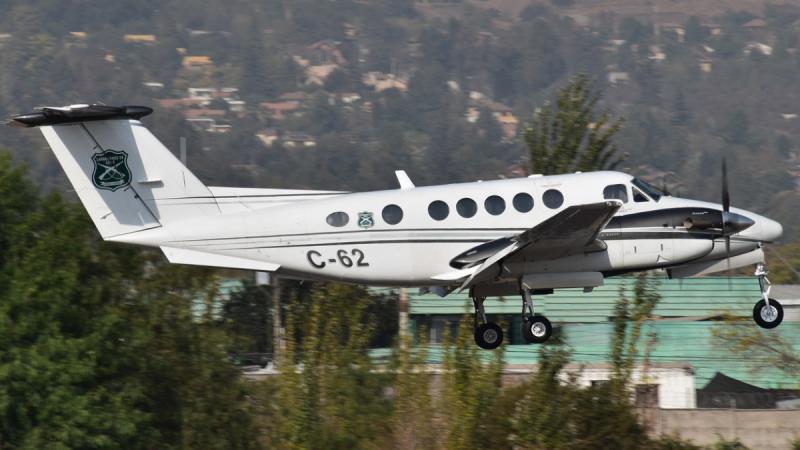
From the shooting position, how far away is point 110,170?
75.0 ft

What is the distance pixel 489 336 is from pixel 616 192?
11.9 feet

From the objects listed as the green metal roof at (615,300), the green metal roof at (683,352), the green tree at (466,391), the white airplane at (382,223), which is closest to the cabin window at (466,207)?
the white airplane at (382,223)

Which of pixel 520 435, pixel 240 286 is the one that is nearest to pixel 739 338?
pixel 520 435

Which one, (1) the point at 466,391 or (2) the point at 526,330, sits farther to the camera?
(1) the point at 466,391

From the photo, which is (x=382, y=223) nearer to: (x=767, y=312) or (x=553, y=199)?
(x=553, y=199)

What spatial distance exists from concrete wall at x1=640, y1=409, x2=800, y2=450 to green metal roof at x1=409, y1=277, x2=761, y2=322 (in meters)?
13.8

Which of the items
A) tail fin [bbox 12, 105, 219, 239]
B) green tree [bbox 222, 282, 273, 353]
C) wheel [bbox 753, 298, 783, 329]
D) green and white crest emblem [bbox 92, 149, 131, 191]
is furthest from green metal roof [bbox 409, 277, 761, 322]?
green and white crest emblem [bbox 92, 149, 131, 191]

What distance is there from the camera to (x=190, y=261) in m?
22.7

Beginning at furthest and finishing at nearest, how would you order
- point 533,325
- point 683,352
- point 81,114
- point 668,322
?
point 668,322
point 683,352
point 533,325
point 81,114

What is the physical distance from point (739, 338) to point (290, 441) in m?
12.2

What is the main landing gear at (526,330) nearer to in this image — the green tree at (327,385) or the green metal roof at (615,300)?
the green tree at (327,385)

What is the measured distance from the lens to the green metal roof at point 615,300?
47.6 metres

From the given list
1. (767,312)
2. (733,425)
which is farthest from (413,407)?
(733,425)

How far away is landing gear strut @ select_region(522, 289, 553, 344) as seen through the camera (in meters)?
23.2
